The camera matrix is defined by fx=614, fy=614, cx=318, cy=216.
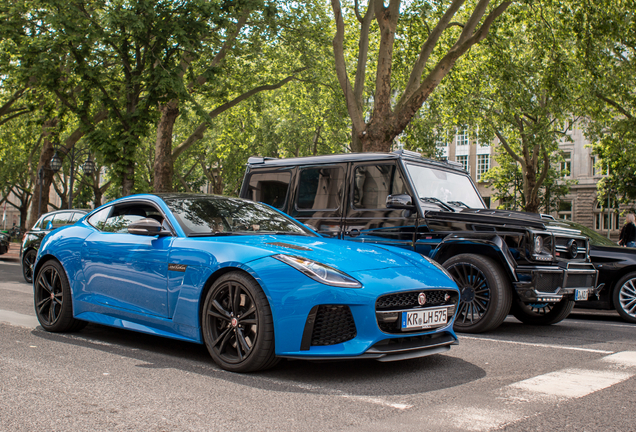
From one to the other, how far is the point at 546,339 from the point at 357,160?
130 inches

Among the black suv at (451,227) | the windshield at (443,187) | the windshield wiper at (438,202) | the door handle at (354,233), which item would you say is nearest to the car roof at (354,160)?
the black suv at (451,227)

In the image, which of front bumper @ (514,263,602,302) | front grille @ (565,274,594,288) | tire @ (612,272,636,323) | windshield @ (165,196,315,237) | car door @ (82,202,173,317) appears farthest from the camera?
tire @ (612,272,636,323)

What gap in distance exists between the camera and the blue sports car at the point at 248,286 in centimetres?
418

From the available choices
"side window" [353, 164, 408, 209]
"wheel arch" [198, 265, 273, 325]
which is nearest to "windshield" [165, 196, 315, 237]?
"wheel arch" [198, 265, 273, 325]

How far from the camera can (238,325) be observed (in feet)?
14.6

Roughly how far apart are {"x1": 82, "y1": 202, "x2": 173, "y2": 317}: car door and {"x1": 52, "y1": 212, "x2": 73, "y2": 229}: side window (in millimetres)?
7458

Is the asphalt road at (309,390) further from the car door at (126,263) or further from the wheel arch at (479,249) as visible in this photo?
the wheel arch at (479,249)

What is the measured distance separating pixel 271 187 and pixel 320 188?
106 centimetres

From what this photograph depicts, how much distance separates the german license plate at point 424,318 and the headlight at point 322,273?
46 cm

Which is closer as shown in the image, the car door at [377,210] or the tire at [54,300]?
the tire at [54,300]

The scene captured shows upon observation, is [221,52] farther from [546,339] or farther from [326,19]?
[546,339]

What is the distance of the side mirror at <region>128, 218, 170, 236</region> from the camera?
5.11 metres

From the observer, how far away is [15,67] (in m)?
17.0

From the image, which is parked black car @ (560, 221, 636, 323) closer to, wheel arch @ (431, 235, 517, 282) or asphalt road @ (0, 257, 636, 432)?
wheel arch @ (431, 235, 517, 282)
